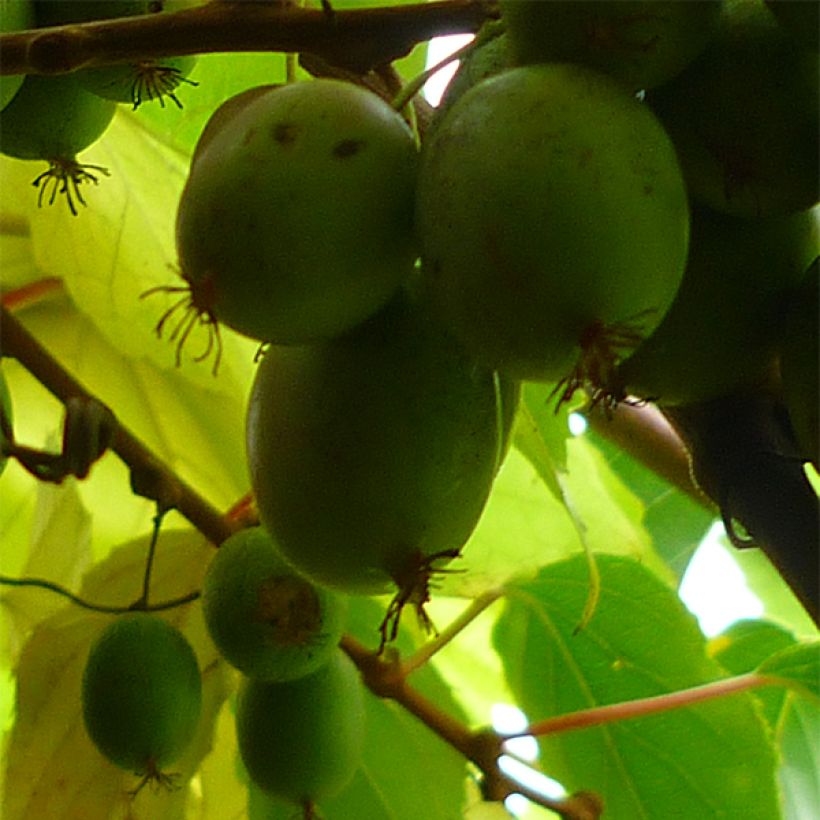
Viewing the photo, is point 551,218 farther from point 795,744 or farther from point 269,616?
point 795,744

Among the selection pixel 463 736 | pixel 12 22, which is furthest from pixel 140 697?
pixel 12 22

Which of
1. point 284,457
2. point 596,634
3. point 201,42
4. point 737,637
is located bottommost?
point 737,637

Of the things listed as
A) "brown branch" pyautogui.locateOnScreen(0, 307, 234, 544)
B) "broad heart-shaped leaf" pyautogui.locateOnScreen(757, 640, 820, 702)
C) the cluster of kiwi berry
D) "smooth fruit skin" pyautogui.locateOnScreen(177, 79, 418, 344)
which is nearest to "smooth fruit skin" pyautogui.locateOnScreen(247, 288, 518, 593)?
"smooth fruit skin" pyautogui.locateOnScreen(177, 79, 418, 344)

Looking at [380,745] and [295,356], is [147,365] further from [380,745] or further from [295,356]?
[295,356]

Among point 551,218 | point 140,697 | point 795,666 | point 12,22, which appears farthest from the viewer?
point 795,666

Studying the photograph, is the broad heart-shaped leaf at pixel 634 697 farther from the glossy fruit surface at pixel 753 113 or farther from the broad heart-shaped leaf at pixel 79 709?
the glossy fruit surface at pixel 753 113

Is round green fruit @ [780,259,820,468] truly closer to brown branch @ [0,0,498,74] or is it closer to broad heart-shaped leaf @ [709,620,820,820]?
brown branch @ [0,0,498,74]

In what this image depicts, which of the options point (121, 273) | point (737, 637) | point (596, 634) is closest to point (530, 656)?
point (596, 634)
